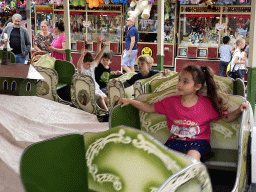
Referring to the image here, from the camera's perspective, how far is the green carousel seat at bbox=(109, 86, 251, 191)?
2.61 meters

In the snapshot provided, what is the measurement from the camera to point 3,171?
277 centimetres

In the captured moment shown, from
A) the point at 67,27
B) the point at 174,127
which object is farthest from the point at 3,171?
the point at 67,27

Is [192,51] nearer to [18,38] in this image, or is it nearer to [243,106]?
[18,38]

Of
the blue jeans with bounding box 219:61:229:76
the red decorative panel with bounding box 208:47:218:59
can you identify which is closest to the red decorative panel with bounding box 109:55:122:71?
the red decorative panel with bounding box 208:47:218:59

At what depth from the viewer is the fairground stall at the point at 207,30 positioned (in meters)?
8.58

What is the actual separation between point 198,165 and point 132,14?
8322 millimetres

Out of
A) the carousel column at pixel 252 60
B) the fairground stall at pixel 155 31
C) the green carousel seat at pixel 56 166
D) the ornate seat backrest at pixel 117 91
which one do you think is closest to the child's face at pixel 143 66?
the ornate seat backrest at pixel 117 91

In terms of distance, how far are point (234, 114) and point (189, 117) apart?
332mm

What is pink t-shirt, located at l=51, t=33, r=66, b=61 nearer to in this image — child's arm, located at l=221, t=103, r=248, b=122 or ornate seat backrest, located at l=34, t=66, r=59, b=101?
ornate seat backrest, located at l=34, t=66, r=59, b=101

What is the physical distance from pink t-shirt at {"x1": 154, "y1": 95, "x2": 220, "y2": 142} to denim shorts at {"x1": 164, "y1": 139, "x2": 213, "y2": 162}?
3 cm

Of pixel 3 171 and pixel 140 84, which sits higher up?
pixel 140 84

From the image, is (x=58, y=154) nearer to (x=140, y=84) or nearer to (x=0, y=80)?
(x=140, y=84)

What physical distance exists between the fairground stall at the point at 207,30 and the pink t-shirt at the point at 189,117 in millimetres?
5953

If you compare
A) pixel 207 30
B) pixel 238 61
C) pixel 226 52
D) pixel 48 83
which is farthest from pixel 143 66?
pixel 207 30
